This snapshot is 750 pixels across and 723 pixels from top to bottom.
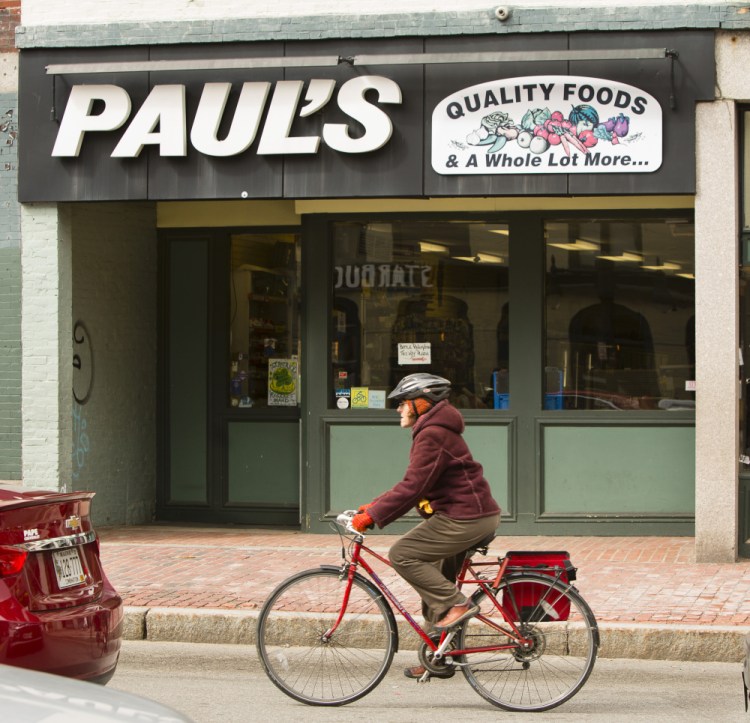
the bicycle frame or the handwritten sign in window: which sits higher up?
the handwritten sign in window

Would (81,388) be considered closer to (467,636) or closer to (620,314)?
(620,314)

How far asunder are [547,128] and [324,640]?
586 centimetres

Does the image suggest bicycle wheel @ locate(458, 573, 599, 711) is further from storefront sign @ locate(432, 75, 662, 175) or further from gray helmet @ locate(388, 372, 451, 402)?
storefront sign @ locate(432, 75, 662, 175)

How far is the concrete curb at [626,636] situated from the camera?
8.00 meters

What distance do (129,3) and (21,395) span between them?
12.5 ft

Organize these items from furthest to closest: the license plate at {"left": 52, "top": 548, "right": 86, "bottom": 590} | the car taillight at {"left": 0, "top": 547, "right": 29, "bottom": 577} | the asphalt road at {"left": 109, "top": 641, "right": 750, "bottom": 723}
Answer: the asphalt road at {"left": 109, "top": 641, "right": 750, "bottom": 723}
the license plate at {"left": 52, "top": 548, "right": 86, "bottom": 590}
the car taillight at {"left": 0, "top": 547, "right": 29, "bottom": 577}

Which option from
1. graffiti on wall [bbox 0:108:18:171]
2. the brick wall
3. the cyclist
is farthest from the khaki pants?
the brick wall

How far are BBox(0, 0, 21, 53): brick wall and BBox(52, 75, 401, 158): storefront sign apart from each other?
978 millimetres

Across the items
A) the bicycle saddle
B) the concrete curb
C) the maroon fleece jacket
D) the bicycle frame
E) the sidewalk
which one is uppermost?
the maroon fleece jacket

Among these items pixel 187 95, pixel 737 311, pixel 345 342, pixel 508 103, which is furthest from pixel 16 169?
pixel 737 311

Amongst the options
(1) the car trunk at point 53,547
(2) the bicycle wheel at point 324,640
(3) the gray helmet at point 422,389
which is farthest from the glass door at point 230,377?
(1) the car trunk at point 53,547

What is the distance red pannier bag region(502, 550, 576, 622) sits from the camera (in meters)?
6.75

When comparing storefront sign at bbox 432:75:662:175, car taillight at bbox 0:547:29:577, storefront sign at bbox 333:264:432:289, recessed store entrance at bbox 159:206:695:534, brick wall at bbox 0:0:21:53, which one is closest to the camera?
car taillight at bbox 0:547:29:577

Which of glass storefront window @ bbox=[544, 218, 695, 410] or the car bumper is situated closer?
the car bumper
